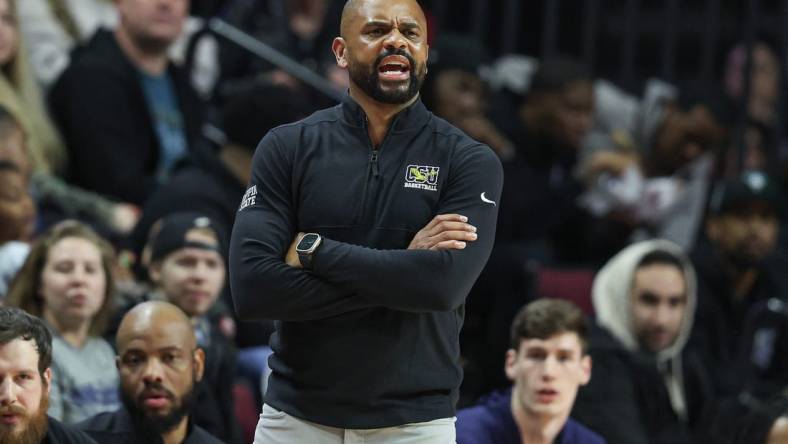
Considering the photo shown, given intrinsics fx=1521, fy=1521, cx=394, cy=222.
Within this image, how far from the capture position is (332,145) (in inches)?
146

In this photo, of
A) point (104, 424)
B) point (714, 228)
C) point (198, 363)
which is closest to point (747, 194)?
point (714, 228)

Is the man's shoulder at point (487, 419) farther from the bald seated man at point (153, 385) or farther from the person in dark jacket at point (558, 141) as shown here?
the person in dark jacket at point (558, 141)

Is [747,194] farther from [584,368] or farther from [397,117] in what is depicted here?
[397,117]

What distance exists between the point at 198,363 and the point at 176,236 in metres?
0.96

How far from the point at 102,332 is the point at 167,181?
4.67 ft

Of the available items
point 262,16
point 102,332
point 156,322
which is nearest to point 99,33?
point 262,16

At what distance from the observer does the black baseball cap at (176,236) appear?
5.76 m

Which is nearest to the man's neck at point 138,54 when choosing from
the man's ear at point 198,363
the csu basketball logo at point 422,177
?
the man's ear at point 198,363

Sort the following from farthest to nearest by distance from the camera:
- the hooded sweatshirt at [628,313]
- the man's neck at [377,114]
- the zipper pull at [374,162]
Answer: the hooded sweatshirt at [628,313] → the man's neck at [377,114] → the zipper pull at [374,162]

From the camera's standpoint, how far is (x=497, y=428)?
523 cm

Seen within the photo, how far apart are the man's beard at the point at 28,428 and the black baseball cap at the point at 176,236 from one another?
160 cm

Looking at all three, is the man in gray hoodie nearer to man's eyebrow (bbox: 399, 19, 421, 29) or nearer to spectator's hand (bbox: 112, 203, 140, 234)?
spectator's hand (bbox: 112, 203, 140, 234)

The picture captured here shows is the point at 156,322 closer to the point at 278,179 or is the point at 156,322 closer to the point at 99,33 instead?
the point at 278,179

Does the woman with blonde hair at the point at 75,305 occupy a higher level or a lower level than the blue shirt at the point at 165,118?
lower
